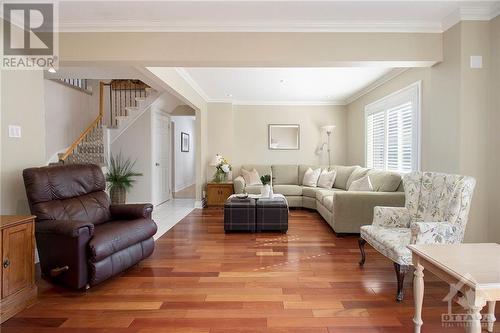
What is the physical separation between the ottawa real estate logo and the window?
452cm

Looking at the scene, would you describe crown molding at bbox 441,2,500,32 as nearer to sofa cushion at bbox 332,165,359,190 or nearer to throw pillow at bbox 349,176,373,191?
throw pillow at bbox 349,176,373,191

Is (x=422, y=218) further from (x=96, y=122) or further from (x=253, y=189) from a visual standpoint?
(x=96, y=122)

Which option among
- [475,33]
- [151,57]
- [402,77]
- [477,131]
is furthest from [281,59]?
[402,77]

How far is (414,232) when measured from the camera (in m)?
2.29

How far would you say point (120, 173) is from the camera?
591 centimetres

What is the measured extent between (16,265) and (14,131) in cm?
139

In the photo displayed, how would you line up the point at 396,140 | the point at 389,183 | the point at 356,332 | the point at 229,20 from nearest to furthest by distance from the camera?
the point at 356,332 < the point at 229,20 < the point at 389,183 < the point at 396,140

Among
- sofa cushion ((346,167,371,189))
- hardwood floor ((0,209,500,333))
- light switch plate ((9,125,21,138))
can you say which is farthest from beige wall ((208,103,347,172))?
light switch plate ((9,125,21,138))

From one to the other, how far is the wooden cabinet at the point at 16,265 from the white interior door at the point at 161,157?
13.3 feet

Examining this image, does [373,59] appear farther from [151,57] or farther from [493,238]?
[151,57]

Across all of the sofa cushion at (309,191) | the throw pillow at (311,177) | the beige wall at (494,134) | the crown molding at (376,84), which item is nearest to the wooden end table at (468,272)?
the beige wall at (494,134)

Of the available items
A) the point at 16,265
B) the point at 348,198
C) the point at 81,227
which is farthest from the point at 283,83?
the point at 16,265

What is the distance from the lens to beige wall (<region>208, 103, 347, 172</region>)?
7.22 metres

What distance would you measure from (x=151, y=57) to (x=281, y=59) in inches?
56.0
